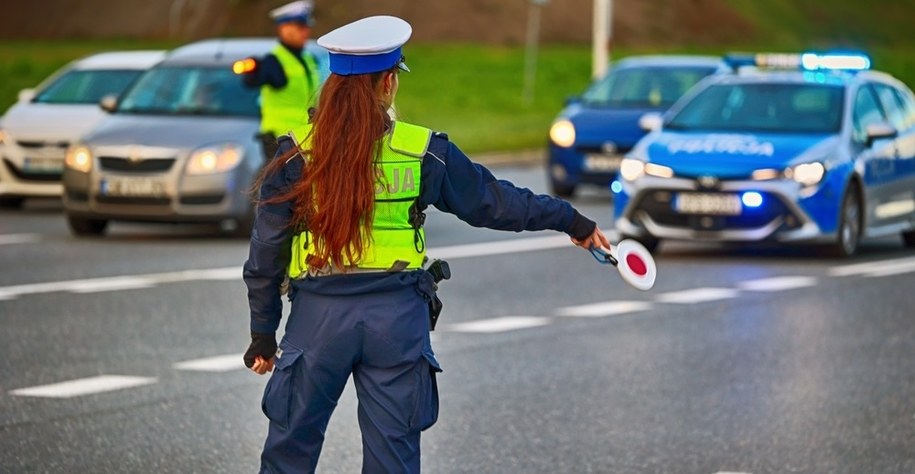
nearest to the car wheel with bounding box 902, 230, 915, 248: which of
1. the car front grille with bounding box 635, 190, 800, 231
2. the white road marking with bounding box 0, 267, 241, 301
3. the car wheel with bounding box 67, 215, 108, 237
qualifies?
the car front grille with bounding box 635, 190, 800, 231

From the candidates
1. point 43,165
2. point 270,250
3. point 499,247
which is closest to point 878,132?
point 499,247

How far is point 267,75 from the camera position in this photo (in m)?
15.2

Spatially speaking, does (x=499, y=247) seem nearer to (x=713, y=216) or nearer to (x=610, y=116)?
(x=713, y=216)

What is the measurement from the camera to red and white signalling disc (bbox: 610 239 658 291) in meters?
5.82

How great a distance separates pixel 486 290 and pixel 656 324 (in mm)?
2118

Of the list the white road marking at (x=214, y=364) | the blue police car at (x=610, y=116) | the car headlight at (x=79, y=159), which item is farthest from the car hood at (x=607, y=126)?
the white road marking at (x=214, y=364)

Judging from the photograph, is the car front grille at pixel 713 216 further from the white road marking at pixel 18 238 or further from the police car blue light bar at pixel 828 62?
the white road marking at pixel 18 238

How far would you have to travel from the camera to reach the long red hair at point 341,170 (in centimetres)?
542

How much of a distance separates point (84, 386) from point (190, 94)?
30.1 ft

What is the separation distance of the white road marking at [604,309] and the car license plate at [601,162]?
9.13 metres

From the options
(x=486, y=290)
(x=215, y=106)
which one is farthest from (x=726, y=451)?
(x=215, y=106)

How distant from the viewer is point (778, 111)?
57.8 feet

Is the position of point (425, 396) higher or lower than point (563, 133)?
higher

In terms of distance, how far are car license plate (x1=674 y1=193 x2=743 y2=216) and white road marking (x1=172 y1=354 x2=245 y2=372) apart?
6233 millimetres
